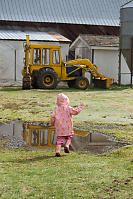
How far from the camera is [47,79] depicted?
75.4 feet

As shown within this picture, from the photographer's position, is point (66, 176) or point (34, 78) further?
point (34, 78)

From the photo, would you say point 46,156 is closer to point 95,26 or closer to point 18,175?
point 18,175

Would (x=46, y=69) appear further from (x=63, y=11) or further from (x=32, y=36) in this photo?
(x=63, y=11)

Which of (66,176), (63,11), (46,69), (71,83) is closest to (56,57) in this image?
(46,69)

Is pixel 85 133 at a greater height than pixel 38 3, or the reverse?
pixel 38 3

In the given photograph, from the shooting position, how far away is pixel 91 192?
5.03 m

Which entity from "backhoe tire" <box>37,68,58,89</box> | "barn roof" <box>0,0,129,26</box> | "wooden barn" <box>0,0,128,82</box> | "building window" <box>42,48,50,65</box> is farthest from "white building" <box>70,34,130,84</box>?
"backhoe tire" <box>37,68,58,89</box>

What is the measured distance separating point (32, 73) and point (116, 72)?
26.5 ft

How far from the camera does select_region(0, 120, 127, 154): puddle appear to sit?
333 inches

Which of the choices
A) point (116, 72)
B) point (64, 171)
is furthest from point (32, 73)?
point (64, 171)

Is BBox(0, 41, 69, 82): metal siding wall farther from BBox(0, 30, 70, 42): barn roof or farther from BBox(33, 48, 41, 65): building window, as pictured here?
BBox(33, 48, 41, 65): building window

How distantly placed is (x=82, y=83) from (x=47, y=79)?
7.15 feet

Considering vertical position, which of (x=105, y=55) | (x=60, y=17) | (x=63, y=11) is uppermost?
(x=63, y=11)

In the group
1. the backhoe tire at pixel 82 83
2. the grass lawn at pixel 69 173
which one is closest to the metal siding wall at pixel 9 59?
the backhoe tire at pixel 82 83
